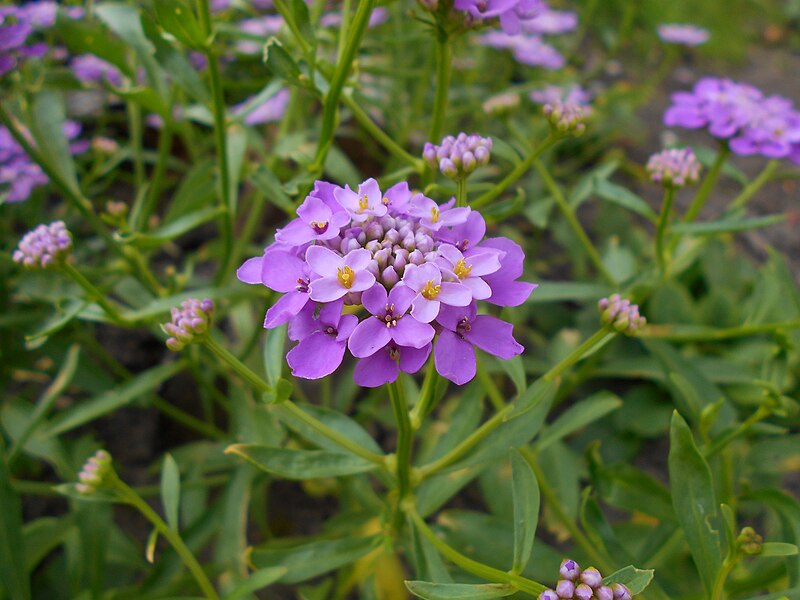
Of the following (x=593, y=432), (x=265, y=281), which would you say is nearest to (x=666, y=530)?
(x=593, y=432)

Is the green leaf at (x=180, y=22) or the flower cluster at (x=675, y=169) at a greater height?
the green leaf at (x=180, y=22)

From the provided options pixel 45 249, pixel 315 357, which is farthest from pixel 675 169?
pixel 45 249

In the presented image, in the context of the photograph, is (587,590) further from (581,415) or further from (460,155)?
(460,155)

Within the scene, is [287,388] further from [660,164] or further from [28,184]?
[28,184]

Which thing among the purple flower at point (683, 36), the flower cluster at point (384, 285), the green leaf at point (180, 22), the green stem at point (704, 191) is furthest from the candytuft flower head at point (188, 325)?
the purple flower at point (683, 36)

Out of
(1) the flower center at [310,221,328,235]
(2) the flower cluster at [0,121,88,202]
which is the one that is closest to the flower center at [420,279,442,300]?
(1) the flower center at [310,221,328,235]

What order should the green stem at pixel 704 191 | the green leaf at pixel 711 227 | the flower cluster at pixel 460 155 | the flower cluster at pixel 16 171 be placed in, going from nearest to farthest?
the flower cluster at pixel 460 155 → the green leaf at pixel 711 227 → the green stem at pixel 704 191 → the flower cluster at pixel 16 171

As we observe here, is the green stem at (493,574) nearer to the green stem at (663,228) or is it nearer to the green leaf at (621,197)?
the green stem at (663,228)
